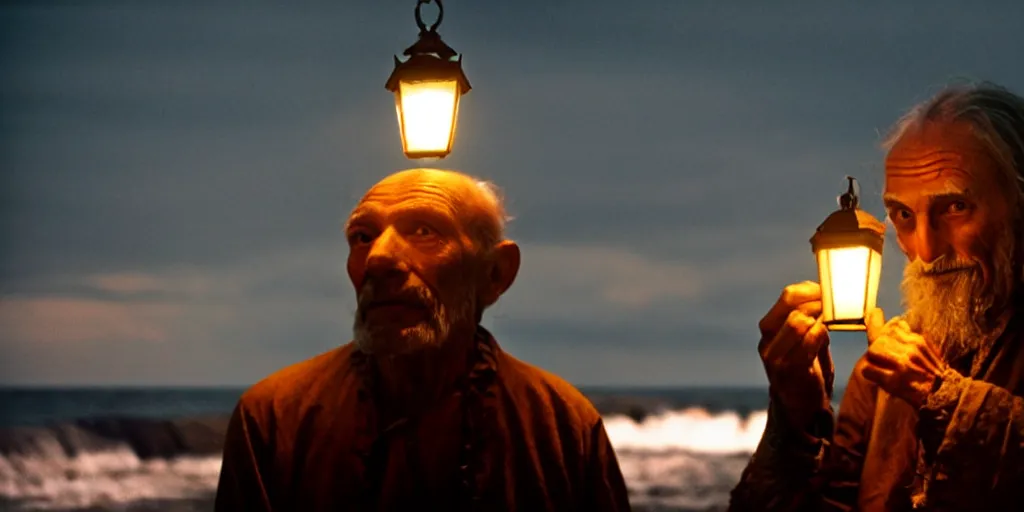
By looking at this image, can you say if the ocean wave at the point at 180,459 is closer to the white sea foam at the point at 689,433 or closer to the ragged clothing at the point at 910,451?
the white sea foam at the point at 689,433

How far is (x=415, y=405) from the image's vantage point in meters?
4.16

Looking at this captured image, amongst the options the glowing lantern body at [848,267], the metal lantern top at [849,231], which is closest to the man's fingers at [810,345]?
the glowing lantern body at [848,267]

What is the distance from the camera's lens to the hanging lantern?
439 cm

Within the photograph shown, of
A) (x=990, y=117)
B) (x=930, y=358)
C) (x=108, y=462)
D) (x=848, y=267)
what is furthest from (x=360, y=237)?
(x=108, y=462)

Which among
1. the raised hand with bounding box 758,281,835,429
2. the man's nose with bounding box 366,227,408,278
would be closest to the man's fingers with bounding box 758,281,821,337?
the raised hand with bounding box 758,281,835,429

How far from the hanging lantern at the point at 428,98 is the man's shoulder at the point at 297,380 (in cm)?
66

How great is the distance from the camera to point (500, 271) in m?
4.35

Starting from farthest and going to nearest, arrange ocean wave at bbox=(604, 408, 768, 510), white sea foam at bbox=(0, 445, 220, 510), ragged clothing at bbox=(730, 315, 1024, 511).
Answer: white sea foam at bbox=(0, 445, 220, 510), ocean wave at bbox=(604, 408, 768, 510), ragged clothing at bbox=(730, 315, 1024, 511)

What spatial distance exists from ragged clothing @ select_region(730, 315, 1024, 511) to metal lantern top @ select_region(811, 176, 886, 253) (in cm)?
39

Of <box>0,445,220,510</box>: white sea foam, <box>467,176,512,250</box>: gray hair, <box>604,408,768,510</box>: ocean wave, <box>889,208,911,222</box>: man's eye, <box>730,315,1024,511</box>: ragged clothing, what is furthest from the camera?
<box>0,445,220,510</box>: white sea foam

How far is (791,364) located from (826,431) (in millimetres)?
267

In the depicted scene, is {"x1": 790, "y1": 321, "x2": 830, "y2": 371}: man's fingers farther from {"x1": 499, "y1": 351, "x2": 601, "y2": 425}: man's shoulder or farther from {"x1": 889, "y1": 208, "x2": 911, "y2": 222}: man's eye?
{"x1": 499, "y1": 351, "x2": 601, "y2": 425}: man's shoulder

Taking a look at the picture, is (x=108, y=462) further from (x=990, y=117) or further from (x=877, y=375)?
(x=990, y=117)

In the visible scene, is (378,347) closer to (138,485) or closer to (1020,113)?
(1020,113)
